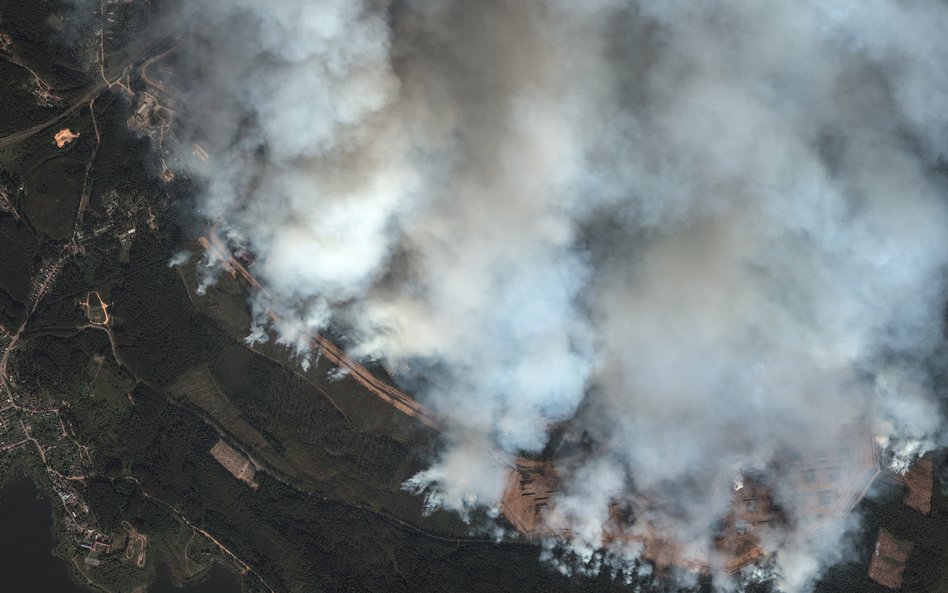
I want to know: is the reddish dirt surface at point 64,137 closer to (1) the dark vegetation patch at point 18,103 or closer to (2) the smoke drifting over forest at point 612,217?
(1) the dark vegetation patch at point 18,103

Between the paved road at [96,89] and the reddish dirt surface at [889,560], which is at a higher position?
the paved road at [96,89]

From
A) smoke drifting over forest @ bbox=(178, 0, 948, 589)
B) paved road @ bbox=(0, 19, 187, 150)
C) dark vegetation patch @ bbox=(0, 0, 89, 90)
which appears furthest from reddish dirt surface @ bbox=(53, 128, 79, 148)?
smoke drifting over forest @ bbox=(178, 0, 948, 589)

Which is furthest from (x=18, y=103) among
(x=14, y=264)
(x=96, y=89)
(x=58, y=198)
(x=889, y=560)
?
(x=889, y=560)

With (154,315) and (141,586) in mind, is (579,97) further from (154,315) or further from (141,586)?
(141,586)

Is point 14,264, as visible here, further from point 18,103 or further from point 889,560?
point 889,560

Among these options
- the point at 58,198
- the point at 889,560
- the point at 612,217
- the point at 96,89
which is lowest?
the point at 889,560

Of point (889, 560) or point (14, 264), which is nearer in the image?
point (889, 560)

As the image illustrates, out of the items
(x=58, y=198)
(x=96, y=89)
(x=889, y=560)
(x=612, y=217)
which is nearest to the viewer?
(x=612, y=217)

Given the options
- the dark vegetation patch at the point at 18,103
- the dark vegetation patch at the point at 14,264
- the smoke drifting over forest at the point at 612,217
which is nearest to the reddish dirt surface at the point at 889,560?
the smoke drifting over forest at the point at 612,217

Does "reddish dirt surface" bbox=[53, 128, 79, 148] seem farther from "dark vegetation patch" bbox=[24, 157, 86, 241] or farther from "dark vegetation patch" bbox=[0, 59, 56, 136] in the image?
"dark vegetation patch" bbox=[0, 59, 56, 136]
